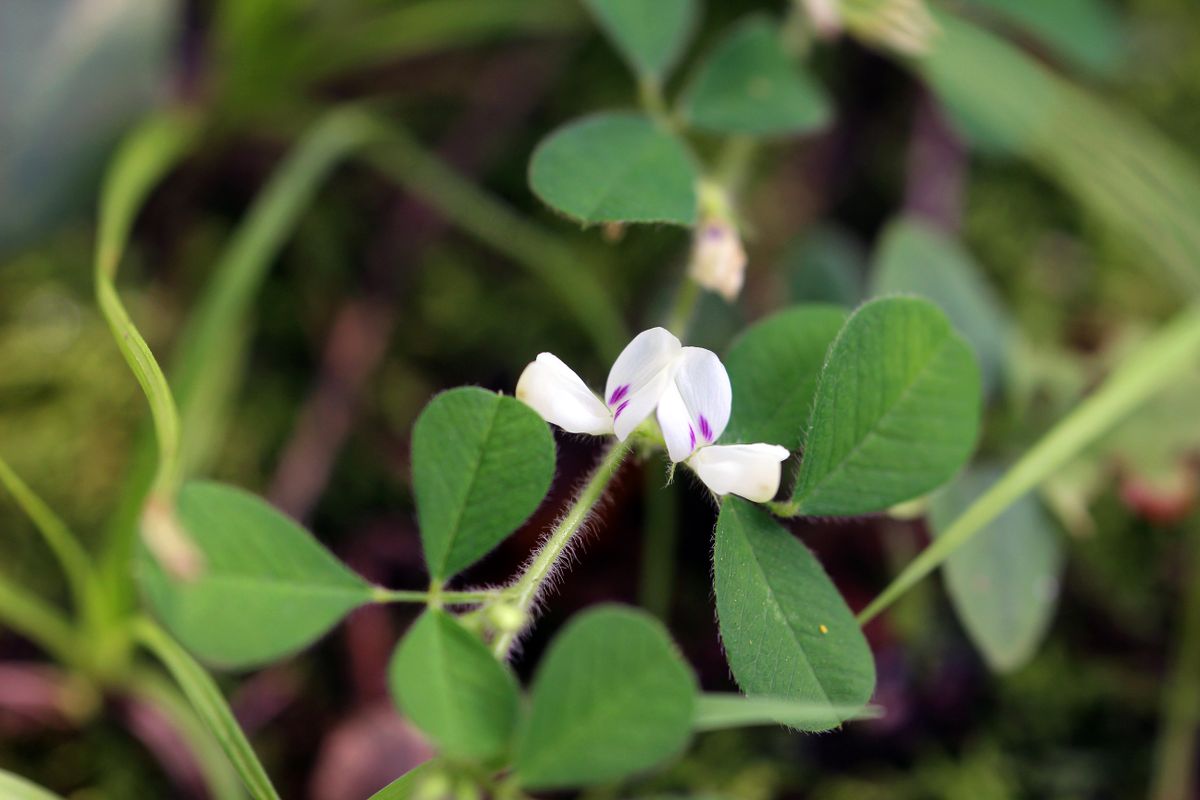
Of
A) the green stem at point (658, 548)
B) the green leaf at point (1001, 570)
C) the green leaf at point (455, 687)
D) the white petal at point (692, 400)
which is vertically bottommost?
the green stem at point (658, 548)

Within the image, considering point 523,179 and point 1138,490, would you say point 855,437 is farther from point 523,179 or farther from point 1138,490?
point 523,179

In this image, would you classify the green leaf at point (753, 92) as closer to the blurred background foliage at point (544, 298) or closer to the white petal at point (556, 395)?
the blurred background foliage at point (544, 298)

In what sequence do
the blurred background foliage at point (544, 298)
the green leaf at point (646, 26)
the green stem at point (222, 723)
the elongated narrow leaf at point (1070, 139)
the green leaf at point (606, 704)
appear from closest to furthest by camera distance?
the green leaf at point (606, 704) → the green stem at point (222, 723) → the green leaf at point (646, 26) → the blurred background foliage at point (544, 298) → the elongated narrow leaf at point (1070, 139)

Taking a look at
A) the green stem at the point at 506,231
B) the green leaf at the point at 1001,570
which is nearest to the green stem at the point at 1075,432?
the green leaf at the point at 1001,570

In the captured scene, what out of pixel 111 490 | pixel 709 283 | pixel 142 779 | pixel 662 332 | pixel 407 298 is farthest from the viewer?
pixel 407 298

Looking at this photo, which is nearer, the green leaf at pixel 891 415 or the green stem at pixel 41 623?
the green leaf at pixel 891 415

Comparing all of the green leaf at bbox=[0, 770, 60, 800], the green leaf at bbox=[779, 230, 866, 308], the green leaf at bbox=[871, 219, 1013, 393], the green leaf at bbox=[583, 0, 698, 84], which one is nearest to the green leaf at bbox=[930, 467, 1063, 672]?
the green leaf at bbox=[871, 219, 1013, 393]

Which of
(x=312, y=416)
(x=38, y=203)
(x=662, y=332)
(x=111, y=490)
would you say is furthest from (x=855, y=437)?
(x=38, y=203)
